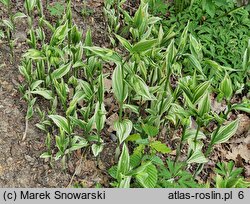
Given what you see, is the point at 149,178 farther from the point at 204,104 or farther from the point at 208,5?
the point at 208,5

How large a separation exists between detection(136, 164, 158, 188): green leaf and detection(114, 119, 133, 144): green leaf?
271 millimetres

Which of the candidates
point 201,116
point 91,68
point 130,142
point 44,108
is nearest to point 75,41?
point 91,68

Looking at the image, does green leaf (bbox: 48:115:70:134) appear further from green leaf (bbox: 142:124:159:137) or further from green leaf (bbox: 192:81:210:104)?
green leaf (bbox: 192:81:210:104)

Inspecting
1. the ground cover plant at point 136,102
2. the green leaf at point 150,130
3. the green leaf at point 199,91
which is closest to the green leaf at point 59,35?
the ground cover plant at point 136,102

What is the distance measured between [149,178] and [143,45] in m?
0.79

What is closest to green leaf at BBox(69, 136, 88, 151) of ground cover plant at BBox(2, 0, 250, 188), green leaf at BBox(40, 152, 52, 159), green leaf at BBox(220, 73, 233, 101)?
ground cover plant at BBox(2, 0, 250, 188)

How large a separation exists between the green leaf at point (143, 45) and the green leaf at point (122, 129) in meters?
0.57

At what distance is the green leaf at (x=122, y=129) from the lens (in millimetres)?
2812

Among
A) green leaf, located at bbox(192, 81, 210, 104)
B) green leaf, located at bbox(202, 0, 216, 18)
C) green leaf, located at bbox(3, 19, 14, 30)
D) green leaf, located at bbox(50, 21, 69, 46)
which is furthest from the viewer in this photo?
green leaf, located at bbox(202, 0, 216, 18)

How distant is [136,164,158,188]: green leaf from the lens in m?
2.55

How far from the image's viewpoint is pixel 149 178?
2621 mm

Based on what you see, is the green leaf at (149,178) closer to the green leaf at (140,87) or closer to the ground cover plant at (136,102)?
the ground cover plant at (136,102)

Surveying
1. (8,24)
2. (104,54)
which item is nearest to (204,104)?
(104,54)

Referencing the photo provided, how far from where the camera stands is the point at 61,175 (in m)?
2.92
